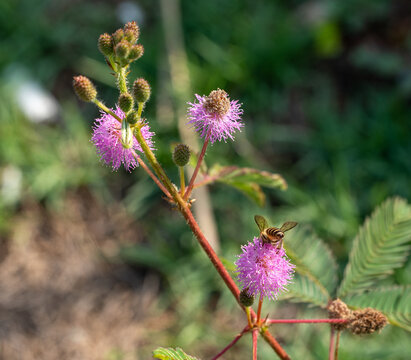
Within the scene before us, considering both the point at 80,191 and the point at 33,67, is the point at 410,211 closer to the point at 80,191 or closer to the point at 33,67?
the point at 80,191

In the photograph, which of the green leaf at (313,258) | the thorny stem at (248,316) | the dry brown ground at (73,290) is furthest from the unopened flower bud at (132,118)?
the dry brown ground at (73,290)

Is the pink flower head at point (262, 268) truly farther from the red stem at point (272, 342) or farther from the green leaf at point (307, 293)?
the green leaf at point (307, 293)

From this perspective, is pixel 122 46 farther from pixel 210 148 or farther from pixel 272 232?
pixel 210 148

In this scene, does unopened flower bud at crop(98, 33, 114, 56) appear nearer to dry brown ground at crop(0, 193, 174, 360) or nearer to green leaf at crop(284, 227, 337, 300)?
green leaf at crop(284, 227, 337, 300)

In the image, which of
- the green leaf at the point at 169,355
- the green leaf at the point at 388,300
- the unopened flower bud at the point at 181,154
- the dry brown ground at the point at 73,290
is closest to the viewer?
the green leaf at the point at 169,355

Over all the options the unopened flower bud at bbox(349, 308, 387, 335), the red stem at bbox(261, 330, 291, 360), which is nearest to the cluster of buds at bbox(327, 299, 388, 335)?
the unopened flower bud at bbox(349, 308, 387, 335)

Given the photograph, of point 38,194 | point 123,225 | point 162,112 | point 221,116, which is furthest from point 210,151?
point 221,116
